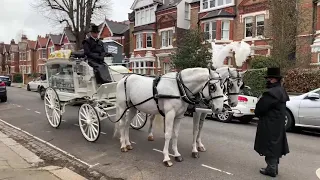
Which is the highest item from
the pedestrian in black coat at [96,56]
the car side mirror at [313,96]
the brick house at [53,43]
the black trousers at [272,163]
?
the brick house at [53,43]

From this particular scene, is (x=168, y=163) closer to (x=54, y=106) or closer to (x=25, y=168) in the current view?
(x=25, y=168)

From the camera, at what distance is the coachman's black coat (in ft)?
16.6

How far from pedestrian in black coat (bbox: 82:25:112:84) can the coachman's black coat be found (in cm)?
446

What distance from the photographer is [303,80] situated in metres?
16.3

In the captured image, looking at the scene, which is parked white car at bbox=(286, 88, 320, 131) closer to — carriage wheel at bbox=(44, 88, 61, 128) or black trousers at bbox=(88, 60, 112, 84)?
black trousers at bbox=(88, 60, 112, 84)

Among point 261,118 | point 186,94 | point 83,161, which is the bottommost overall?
point 83,161

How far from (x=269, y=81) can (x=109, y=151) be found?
3829 millimetres

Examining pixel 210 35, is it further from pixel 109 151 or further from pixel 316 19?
pixel 109 151

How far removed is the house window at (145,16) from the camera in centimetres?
3647

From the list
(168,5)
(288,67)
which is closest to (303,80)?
(288,67)

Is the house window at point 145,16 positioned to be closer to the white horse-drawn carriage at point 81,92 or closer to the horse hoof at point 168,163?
the white horse-drawn carriage at point 81,92

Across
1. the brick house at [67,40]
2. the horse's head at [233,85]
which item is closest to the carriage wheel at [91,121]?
the horse's head at [233,85]

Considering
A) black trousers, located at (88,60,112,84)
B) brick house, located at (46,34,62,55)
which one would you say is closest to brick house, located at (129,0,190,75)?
black trousers, located at (88,60,112,84)

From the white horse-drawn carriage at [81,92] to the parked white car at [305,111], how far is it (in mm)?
4953
